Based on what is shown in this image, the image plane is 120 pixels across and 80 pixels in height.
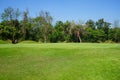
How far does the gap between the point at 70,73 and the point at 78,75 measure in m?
0.54

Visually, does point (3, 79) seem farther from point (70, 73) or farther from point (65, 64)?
point (65, 64)

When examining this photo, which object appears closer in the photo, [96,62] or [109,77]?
[109,77]

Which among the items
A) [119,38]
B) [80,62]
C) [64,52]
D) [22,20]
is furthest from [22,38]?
[80,62]

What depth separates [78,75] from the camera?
12695 millimetres

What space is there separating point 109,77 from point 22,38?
235 ft

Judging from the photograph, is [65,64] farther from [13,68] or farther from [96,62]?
[13,68]

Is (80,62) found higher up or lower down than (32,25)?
lower down

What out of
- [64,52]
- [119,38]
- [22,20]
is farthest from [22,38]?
[64,52]

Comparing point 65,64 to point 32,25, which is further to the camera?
point 32,25

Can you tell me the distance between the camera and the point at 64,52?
2144 centimetres

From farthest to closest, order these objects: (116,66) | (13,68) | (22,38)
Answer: (22,38) → (116,66) → (13,68)

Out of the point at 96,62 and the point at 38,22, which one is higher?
the point at 38,22

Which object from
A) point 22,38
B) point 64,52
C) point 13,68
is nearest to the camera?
point 13,68

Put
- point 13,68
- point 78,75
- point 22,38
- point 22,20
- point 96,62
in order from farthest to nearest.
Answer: point 22,20 → point 22,38 → point 96,62 → point 13,68 → point 78,75
